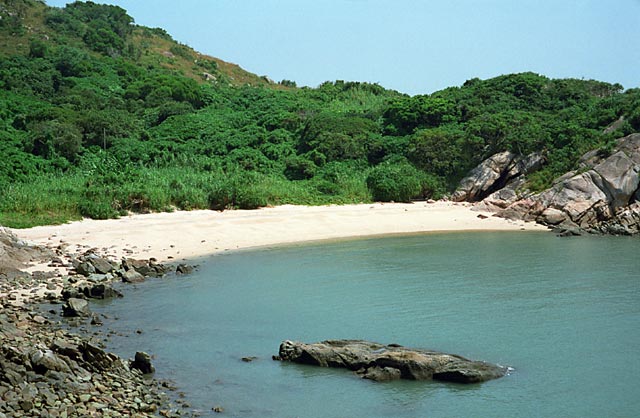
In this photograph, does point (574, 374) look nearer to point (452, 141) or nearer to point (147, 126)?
point (452, 141)

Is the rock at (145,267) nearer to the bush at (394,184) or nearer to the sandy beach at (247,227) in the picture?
the sandy beach at (247,227)

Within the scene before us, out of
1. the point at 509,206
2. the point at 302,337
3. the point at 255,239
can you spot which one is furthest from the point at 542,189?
the point at 302,337

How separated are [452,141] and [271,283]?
3036 cm

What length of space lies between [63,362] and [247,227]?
25.6m

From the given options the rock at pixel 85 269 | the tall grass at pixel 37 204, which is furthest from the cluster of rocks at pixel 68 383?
the tall grass at pixel 37 204

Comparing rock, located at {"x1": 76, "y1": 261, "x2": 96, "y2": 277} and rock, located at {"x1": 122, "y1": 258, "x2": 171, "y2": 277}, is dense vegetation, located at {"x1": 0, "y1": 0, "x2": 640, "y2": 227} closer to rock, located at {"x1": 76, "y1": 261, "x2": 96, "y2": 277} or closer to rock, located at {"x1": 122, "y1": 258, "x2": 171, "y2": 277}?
rock, located at {"x1": 122, "y1": 258, "x2": 171, "y2": 277}

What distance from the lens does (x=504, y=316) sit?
21828mm

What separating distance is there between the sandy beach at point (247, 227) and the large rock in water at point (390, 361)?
51.6ft

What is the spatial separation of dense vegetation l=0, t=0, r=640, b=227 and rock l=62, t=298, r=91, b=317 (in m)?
14.3

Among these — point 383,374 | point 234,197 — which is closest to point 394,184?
point 234,197

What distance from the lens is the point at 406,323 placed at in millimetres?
20984

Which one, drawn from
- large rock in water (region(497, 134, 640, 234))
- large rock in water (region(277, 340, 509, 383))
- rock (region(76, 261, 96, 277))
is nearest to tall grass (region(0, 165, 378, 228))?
rock (region(76, 261, 96, 277))

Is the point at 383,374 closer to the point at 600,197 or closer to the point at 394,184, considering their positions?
the point at 600,197

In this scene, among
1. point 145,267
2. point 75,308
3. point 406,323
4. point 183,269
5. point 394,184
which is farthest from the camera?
point 394,184
